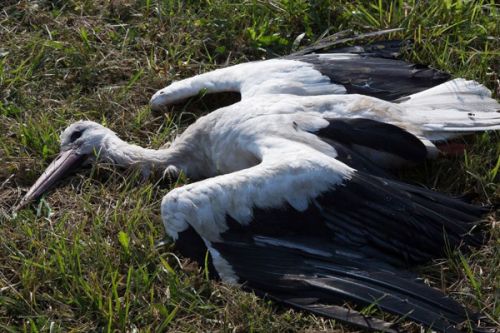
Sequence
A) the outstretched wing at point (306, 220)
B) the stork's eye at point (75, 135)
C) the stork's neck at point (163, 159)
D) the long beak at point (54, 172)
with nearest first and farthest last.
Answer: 1. the outstretched wing at point (306, 220)
2. the long beak at point (54, 172)
3. the stork's neck at point (163, 159)
4. the stork's eye at point (75, 135)

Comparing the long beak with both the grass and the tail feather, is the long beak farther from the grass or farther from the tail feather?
the tail feather

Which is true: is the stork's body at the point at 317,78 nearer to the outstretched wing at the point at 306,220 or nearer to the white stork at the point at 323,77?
the white stork at the point at 323,77

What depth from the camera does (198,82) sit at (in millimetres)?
5121

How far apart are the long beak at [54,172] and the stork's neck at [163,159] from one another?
182 mm

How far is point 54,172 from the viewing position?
15.7ft

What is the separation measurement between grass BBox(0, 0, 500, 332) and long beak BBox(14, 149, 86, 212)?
57 mm

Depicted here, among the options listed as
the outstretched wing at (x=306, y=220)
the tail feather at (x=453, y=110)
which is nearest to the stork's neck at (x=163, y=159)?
the outstretched wing at (x=306, y=220)

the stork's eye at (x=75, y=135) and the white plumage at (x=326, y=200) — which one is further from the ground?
the white plumage at (x=326, y=200)

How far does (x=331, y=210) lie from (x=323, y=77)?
3.55 ft

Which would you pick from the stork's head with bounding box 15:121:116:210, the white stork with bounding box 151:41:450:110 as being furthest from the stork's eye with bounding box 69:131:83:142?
the white stork with bounding box 151:41:450:110

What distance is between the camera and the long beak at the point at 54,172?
4.63 m

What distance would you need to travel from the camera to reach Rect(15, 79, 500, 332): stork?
12.4 feet

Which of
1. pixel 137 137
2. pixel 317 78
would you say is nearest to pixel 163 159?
pixel 137 137

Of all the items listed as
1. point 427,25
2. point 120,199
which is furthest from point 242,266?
point 427,25
